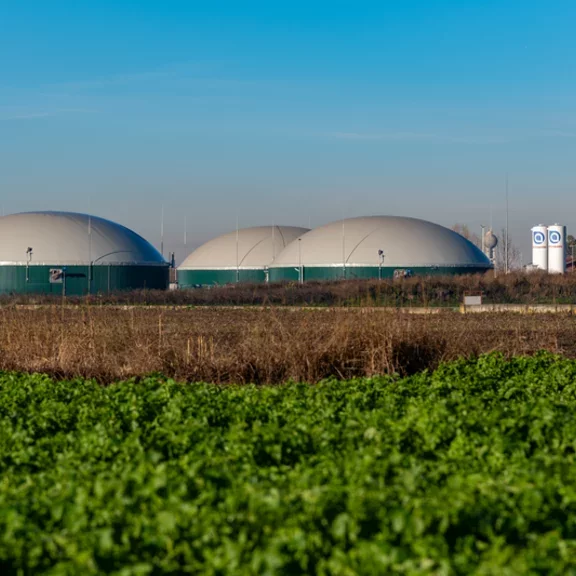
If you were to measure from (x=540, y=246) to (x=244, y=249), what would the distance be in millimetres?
20668

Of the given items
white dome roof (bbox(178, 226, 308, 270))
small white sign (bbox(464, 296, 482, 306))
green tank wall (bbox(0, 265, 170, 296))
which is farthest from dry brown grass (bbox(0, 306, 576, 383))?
white dome roof (bbox(178, 226, 308, 270))

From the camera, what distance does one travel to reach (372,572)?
4.63m

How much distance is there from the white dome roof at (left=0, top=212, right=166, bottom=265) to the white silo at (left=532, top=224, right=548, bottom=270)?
24.8 m

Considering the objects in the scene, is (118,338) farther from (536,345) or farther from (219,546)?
(219,546)

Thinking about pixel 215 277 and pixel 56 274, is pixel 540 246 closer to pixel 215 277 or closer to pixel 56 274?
pixel 215 277

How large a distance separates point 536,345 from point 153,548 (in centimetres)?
1455

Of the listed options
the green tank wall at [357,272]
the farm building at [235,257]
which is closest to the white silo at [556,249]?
the green tank wall at [357,272]

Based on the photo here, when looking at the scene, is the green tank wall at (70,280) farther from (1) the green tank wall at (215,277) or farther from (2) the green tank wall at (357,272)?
(2) the green tank wall at (357,272)

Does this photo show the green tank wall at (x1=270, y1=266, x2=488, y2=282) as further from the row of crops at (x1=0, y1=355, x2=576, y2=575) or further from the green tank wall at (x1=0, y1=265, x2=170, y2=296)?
the row of crops at (x1=0, y1=355, x2=576, y2=575)

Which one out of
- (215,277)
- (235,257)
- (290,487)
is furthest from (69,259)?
(290,487)

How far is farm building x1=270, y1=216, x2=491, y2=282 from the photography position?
59344 mm

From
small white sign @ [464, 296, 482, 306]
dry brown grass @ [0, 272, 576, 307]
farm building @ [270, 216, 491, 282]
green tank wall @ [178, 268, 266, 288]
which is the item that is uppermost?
farm building @ [270, 216, 491, 282]

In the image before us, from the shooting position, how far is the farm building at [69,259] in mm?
57938

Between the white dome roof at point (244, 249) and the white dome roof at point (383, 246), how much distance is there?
17.9 ft
